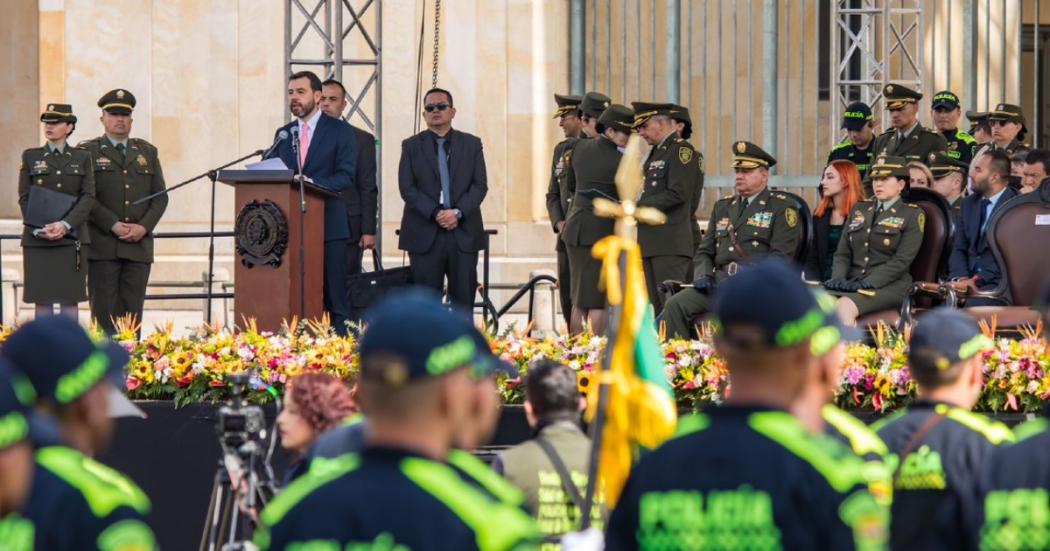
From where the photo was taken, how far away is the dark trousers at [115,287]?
44.9 feet

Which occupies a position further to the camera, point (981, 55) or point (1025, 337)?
point (981, 55)

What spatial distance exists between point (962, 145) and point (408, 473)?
1122 centimetres

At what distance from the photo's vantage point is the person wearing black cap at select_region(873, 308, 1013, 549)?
4430 mm

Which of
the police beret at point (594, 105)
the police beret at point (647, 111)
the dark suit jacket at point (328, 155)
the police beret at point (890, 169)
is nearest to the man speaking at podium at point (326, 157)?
the dark suit jacket at point (328, 155)

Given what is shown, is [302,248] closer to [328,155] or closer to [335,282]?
[335,282]

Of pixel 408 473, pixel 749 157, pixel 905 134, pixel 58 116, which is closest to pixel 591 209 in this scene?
pixel 749 157

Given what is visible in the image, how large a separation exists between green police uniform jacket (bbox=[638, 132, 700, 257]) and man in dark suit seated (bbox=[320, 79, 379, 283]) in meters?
1.95

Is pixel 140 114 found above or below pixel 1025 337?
above

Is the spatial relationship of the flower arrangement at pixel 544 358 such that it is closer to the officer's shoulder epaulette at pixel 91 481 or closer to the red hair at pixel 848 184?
the red hair at pixel 848 184

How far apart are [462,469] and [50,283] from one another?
1085cm

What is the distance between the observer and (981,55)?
17016 millimetres

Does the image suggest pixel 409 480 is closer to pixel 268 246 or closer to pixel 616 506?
pixel 616 506

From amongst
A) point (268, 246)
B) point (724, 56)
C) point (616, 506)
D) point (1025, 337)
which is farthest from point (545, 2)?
point (616, 506)

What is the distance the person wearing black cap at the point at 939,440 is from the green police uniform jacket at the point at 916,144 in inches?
339
